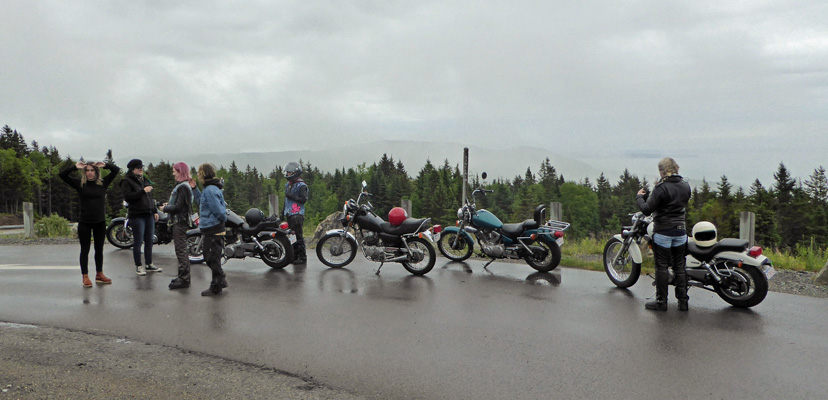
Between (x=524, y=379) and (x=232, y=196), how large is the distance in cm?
9330

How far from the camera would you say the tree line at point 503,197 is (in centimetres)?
7369

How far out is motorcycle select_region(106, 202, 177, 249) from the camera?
11441mm

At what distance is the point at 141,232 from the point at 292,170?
2761 millimetres

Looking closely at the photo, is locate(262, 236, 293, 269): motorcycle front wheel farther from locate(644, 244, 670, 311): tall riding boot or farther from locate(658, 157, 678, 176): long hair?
locate(658, 157, 678, 176): long hair

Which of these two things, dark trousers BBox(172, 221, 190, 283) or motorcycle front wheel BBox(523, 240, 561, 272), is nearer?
dark trousers BBox(172, 221, 190, 283)

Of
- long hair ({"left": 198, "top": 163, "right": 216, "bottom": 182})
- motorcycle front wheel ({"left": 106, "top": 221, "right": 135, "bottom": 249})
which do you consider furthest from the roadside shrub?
long hair ({"left": 198, "top": 163, "right": 216, "bottom": 182})

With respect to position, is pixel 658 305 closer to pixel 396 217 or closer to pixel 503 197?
pixel 396 217

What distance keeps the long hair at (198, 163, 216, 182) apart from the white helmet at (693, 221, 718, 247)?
658cm

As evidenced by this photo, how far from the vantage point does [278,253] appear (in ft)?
29.8

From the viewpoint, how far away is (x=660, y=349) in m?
4.84

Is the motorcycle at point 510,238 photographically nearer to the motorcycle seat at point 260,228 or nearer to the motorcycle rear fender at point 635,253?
the motorcycle rear fender at point 635,253

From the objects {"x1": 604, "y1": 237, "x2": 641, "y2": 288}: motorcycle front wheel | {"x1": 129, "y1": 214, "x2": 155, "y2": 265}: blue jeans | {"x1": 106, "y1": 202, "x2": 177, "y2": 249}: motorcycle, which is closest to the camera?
{"x1": 604, "y1": 237, "x2": 641, "y2": 288}: motorcycle front wheel

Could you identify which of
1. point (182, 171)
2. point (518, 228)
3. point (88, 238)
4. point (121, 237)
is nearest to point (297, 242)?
point (182, 171)

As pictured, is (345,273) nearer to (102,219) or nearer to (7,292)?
(102,219)
